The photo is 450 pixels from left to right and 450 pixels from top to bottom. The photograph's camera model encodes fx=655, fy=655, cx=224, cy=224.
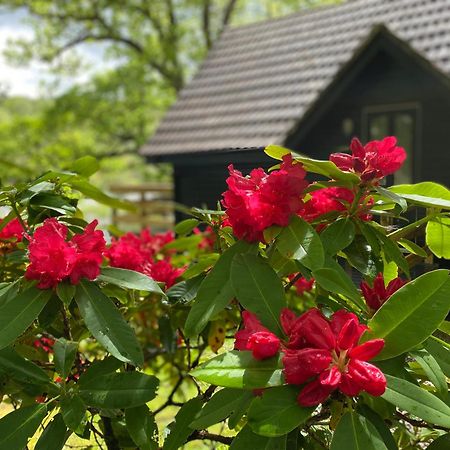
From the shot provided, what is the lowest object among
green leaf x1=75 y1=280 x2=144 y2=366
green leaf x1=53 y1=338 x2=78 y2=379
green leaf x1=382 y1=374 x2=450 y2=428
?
green leaf x1=53 y1=338 x2=78 y2=379

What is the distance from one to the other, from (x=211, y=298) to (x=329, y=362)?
8.6 inches

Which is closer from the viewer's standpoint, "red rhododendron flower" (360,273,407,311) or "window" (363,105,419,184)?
"red rhododendron flower" (360,273,407,311)

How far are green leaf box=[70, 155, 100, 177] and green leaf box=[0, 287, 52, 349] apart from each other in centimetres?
47

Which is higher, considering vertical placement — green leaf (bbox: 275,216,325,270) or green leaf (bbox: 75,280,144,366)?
green leaf (bbox: 275,216,325,270)

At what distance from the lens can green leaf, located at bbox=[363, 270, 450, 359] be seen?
0.77m

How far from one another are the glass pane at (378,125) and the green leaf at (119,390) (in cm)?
770

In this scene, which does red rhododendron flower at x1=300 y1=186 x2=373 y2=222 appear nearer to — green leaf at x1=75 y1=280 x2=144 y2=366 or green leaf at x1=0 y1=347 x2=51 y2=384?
green leaf at x1=75 y1=280 x2=144 y2=366

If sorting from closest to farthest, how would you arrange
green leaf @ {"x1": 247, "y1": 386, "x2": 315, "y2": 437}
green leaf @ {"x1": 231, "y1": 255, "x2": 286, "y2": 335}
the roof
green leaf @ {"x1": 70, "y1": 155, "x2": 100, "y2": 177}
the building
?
green leaf @ {"x1": 247, "y1": 386, "x2": 315, "y2": 437} < green leaf @ {"x1": 231, "y1": 255, "x2": 286, "y2": 335} < green leaf @ {"x1": 70, "y1": 155, "x2": 100, "y2": 177} < the building < the roof

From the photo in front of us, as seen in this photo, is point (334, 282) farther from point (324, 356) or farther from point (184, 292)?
point (184, 292)

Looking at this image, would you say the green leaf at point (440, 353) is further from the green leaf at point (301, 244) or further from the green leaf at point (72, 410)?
the green leaf at point (72, 410)

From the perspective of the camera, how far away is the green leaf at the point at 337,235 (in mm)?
959

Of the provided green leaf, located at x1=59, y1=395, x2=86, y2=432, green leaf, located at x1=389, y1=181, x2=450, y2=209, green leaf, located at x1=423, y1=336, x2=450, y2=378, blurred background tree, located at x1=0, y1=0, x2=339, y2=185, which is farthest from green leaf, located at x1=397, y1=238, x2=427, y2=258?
blurred background tree, located at x1=0, y1=0, x2=339, y2=185

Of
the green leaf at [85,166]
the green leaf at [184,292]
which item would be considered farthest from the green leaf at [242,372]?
the green leaf at [85,166]

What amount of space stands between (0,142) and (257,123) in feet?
33.9
